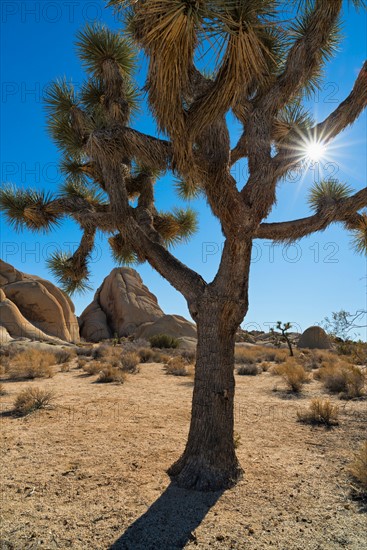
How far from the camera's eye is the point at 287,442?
21.2ft

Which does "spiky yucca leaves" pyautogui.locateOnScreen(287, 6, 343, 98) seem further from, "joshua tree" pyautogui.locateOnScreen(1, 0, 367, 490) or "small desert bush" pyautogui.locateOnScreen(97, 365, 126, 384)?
"small desert bush" pyautogui.locateOnScreen(97, 365, 126, 384)

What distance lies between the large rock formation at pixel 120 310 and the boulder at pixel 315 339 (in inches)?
352

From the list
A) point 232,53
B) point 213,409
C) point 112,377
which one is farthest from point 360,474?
point 112,377

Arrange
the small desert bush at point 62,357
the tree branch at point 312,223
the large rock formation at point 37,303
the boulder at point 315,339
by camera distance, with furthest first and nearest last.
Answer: the boulder at point 315,339 < the large rock formation at point 37,303 < the small desert bush at point 62,357 < the tree branch at point 312,223

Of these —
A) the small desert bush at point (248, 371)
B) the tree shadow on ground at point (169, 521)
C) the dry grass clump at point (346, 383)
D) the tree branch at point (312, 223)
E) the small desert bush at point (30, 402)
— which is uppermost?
the tree branch at point (312, 223)

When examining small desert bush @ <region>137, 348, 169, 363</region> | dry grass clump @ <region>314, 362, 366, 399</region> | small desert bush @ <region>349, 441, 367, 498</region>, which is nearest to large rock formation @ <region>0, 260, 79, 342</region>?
small desert bush @ <region>137, 348, 169, 363</region>

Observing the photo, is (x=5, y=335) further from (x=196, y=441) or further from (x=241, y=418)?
(x=196, y=441)

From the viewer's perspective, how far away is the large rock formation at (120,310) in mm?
33688

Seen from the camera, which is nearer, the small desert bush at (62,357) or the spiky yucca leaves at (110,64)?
the spiky yucca leaves at (110,64)

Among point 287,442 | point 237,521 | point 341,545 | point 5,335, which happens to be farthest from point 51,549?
point 5,335

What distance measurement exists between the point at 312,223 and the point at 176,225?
3.48 m

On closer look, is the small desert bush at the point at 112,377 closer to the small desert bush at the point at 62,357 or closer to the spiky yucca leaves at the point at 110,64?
the small desert bush at the point at 62,357

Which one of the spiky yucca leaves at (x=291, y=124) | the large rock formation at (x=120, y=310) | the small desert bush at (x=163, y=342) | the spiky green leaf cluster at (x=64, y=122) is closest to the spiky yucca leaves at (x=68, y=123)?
the spiky green leaf cluster at (x=64, y=122)

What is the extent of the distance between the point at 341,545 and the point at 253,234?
10.5 ft
